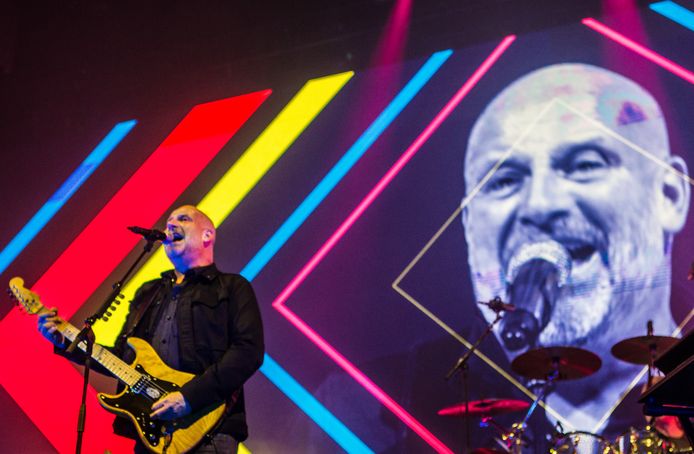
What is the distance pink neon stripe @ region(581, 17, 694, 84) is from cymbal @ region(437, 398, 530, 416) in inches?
86.8

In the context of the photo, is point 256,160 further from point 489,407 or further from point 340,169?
point 489,407

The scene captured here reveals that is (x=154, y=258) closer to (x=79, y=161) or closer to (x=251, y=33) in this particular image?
(x=79, y=161)

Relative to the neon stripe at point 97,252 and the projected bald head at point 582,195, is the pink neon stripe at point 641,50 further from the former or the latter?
the neon stripe at point 97,252

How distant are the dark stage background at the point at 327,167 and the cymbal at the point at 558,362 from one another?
344 mm

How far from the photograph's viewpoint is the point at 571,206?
5109 mm

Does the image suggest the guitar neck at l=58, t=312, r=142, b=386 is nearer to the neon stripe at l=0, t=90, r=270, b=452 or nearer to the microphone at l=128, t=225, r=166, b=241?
the microphone at l=128, t=225, r=166, b=241

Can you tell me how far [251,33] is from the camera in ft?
21.7

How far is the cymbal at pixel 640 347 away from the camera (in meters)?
4.47

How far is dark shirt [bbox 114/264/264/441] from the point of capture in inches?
134

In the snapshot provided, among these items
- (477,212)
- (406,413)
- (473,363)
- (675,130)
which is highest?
(675,130)

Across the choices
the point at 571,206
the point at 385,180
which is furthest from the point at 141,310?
the point at 571,206

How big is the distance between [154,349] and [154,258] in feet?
8.27

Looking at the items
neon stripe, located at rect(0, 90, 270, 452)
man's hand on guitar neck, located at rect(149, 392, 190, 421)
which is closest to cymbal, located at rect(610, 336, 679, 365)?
man's hand on guitar neck, located at rect(149, 392, 190, 421)

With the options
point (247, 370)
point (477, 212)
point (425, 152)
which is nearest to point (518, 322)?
point (477, 212)
